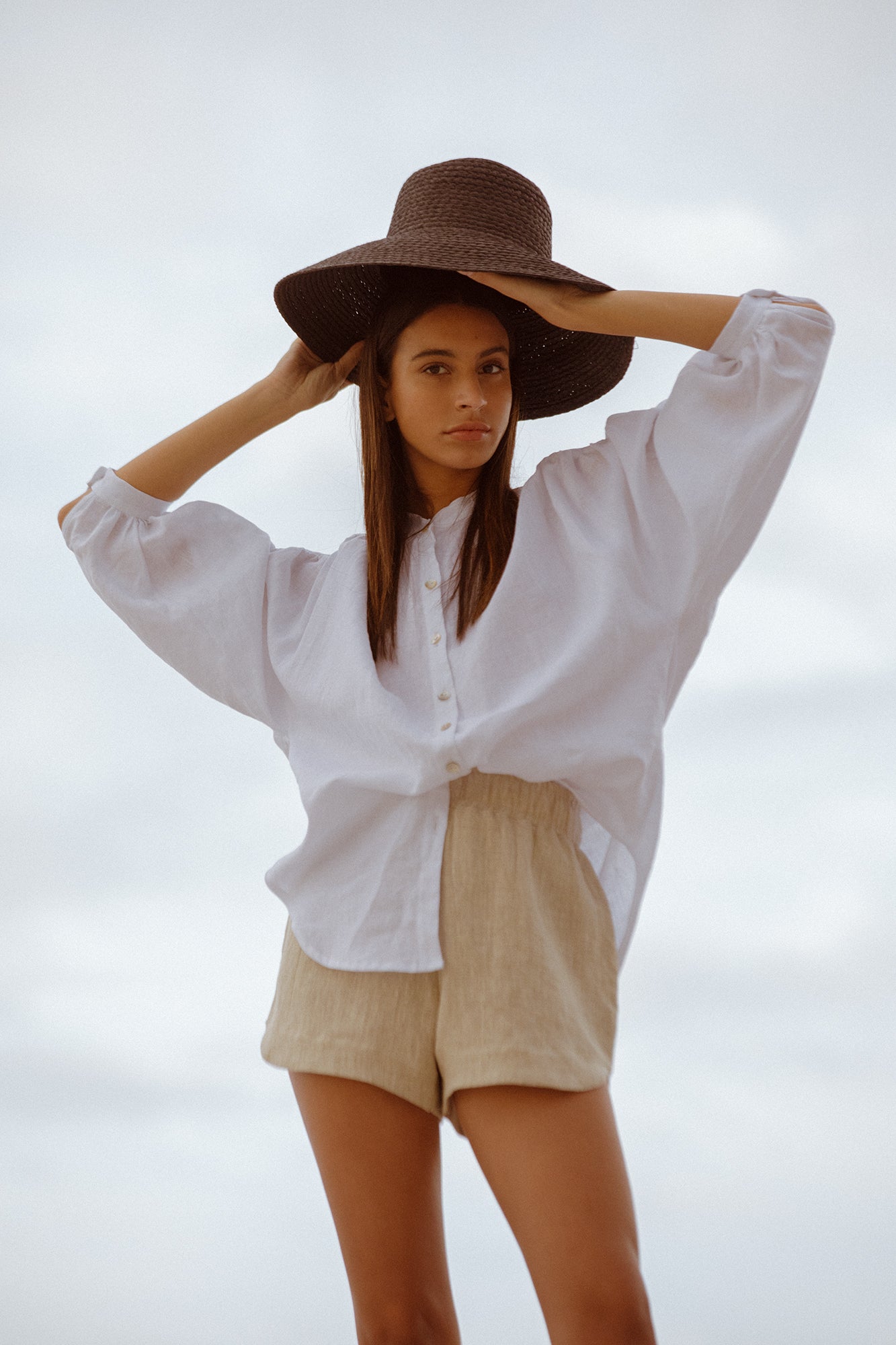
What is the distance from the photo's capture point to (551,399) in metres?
2.21

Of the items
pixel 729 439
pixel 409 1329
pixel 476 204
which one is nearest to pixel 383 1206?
pixel 409 1329

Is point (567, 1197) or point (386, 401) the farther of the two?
point (386, 401)

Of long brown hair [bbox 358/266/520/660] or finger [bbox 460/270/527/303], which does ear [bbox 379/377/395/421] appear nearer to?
long brown hair [bbox 358/266/520/660]

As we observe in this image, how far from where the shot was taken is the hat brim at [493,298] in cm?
192

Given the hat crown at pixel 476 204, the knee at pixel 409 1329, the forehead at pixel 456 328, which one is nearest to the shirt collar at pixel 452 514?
the forehead at pixel 456 328

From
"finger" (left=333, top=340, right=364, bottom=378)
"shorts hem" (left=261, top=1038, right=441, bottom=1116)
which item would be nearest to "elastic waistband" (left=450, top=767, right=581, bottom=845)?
"shorts hem" (left=261, top=1038, right=441, bottom=1116)

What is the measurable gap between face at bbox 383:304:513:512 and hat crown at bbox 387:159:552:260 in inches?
5.8

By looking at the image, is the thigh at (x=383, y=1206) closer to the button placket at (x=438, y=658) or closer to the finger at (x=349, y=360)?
the button placket at (x=438, y=658)

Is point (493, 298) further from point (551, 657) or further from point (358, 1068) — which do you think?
point (358, 1068)

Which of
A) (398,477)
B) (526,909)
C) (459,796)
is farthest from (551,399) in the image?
(526,909)

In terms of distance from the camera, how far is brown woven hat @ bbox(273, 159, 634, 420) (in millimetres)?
1907

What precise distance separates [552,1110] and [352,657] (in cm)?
62

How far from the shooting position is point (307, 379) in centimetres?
208

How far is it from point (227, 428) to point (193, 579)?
23 cm
